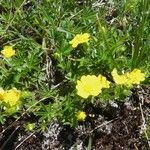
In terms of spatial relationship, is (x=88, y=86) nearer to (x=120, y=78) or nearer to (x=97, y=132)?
(x=120, y=78)

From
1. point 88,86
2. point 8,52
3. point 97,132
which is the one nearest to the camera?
point 88,86

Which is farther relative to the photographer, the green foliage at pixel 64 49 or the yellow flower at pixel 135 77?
the green foliage at pixel 64 49

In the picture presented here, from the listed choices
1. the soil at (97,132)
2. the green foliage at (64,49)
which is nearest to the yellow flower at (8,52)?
the green foliage at (64,49)

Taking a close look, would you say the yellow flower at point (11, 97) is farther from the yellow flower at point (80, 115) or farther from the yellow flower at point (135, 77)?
the yellow flower at point (135, 77)

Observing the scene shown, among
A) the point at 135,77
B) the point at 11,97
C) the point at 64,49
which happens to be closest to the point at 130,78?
the point at 135,77

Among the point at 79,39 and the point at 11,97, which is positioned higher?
the point at 79,39

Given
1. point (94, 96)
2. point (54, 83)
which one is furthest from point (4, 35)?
point (94, 96)
